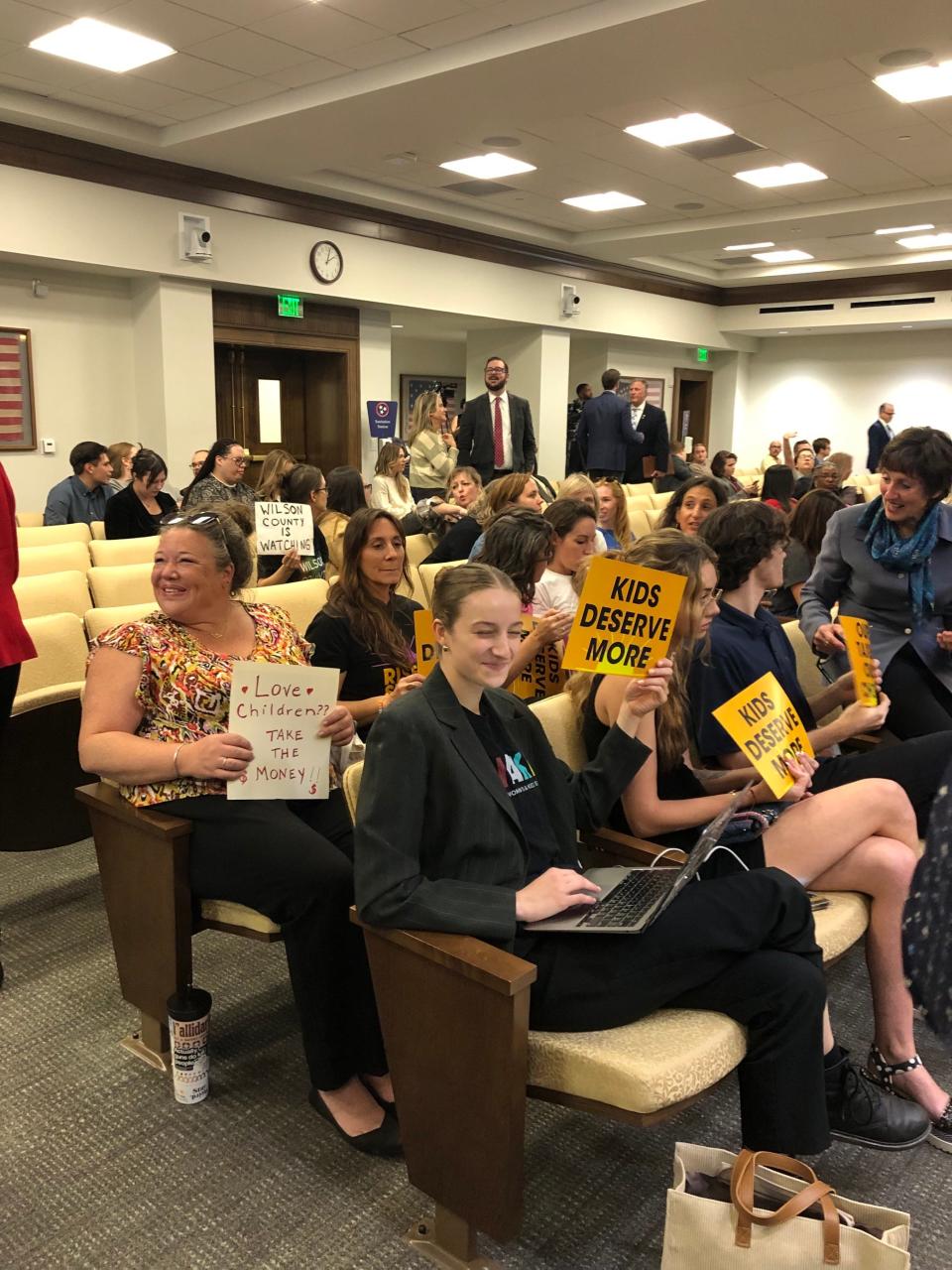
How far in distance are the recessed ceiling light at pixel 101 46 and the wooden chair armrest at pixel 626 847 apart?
4.99 m

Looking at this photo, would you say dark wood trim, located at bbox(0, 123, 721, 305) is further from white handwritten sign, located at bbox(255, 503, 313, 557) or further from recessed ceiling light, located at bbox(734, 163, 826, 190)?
white handwritten sign, located at bbox(255, 503, 313, 557)

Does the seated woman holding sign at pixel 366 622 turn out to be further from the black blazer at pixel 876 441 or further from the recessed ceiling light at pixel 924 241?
the black blazer at pixel 876 441

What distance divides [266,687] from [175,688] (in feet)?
0.75

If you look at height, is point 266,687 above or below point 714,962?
above

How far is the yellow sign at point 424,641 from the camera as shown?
8.05 ft

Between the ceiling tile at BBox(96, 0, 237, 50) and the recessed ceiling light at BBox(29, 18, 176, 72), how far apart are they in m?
0.09

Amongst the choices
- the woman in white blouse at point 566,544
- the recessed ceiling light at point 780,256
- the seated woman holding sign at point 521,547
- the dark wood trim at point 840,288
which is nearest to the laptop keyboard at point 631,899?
the seated woman holding sign at point 521,547

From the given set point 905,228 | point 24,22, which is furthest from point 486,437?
point 905,228

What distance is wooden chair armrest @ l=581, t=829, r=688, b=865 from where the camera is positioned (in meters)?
2.13

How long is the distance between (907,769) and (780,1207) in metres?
1.39

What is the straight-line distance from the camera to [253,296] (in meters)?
8.41

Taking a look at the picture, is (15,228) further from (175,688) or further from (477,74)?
(175,688)

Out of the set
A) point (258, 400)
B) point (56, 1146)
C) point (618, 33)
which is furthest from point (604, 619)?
point (258, 400)

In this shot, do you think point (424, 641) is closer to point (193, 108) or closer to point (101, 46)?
point (101, 46)
